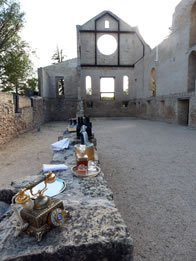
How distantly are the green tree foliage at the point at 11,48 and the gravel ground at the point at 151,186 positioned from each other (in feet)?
46.9

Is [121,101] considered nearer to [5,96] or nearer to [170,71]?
[170,71]

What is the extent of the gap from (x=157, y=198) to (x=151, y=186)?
386 millimetres

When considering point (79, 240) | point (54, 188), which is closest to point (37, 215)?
point (79, 240)

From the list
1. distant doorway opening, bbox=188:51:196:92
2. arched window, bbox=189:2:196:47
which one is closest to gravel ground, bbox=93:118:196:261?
distant doorway opening, bbox=188:51:196:92

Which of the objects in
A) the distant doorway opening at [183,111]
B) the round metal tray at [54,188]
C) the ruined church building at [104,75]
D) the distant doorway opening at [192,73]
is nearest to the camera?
the round metal tray at [54,188]

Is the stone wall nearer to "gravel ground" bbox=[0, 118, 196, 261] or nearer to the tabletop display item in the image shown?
"gravel ground" bbox=[0, 118, 196, 261]

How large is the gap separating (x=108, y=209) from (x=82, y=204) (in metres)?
0.21

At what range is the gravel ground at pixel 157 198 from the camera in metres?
1.71

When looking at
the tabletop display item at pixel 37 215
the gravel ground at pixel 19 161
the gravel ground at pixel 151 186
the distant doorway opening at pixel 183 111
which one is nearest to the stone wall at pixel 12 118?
the gravel ground at pixel 19 161

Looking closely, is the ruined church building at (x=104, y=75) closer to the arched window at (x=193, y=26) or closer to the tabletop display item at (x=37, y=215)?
the arched window at (x=193, y=26)

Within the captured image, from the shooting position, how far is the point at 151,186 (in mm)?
2945

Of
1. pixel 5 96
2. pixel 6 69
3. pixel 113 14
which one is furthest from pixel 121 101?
pixel 5 96

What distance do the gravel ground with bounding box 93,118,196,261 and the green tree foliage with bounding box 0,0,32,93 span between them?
16475 millimetres

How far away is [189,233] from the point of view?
1.86 m
